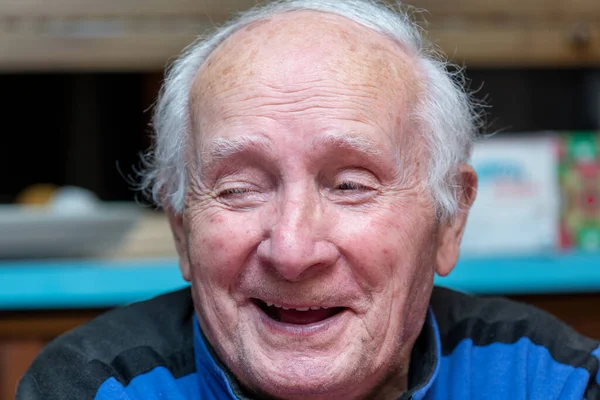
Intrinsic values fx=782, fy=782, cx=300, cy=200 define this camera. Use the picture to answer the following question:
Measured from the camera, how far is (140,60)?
2709 mm

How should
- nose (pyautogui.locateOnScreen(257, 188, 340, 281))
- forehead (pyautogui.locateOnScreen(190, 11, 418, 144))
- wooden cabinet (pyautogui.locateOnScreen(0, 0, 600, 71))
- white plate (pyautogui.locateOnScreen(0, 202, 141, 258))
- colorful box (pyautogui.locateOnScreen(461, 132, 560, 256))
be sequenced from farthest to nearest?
wooden cabinet (pyautogui.locateOnScreen(0, 0, 600, 71)) → colorful box (pyautogui.locateOnScreen(461, 132, 560, 256)) → white plate (pyautogui.locateOnScreen(0, 202, 141, 258)) → forehead (pyautogui.locateOnScreen(190, 11, 418, 144)) → nose (pyautogui.locateOnScreen(257, 188, 340, 281))

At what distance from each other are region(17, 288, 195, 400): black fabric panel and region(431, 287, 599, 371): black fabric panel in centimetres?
49

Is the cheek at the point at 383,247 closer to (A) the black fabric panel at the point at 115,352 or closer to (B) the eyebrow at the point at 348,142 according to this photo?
(B) the eyebrow at the point at 348,142

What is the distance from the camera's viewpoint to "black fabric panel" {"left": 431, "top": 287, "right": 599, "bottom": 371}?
55.0 inches

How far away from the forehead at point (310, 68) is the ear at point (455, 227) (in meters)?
0.23

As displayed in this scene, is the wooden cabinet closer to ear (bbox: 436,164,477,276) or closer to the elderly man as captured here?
ear (bbox: 436,164,477,276)

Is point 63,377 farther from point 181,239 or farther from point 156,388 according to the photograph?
point 181,239

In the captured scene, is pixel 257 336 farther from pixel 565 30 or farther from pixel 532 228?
pixel 565 30

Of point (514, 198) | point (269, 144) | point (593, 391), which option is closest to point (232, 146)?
point (269, 144)

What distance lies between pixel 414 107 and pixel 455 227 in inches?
10.5

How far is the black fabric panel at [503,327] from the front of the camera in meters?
1.40

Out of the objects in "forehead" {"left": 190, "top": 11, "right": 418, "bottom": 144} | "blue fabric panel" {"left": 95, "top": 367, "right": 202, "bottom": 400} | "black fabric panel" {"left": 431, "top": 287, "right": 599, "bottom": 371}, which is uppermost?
"forehead" {"left": 190, "top": 11, "right": 418, "bottom": 144}

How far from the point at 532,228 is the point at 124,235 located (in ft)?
3.88

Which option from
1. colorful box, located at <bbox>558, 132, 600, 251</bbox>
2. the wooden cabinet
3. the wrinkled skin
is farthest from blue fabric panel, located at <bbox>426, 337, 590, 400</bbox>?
the wooden cabinet
